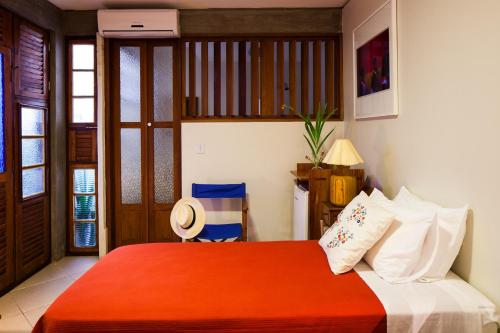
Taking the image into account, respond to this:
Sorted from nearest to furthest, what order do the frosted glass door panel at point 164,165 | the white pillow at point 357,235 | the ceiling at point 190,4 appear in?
1. the white pillow at point 357,235
2. the ceiling at point 190,4
3. the frosted glass door panel at point 164,165

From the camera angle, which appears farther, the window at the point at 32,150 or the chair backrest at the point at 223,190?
the chair backrest at the point at 223,190

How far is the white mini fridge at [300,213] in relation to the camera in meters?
3.44

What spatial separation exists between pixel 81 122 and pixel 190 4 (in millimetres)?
1693

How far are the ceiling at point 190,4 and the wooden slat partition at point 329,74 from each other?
425 mm

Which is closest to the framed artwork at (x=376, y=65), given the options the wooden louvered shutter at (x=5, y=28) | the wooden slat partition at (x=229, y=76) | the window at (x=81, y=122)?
the wooden slat partition at (x=229, y=76)

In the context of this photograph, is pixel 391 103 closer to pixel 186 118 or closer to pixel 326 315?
pixel 326 315

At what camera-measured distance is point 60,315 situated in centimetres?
168

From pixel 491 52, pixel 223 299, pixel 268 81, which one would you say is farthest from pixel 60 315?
pixel 268 81

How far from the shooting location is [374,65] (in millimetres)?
3193

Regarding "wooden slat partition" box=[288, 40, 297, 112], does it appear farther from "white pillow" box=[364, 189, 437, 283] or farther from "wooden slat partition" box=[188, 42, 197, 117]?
"white pillow" box=[364, 189, 437, 283]

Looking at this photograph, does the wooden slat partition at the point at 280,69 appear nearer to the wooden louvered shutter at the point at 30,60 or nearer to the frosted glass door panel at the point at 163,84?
the frosted glass door panel at the point at 163,84

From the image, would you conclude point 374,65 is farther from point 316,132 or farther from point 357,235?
point 357,235

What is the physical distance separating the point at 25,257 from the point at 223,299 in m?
2.61

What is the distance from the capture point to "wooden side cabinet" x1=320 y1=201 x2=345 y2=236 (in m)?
3.07
